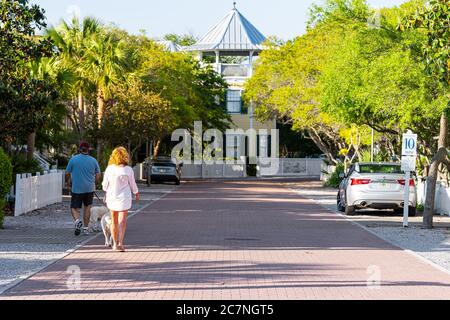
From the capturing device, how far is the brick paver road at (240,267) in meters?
11.1

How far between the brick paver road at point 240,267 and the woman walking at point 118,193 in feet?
1.27

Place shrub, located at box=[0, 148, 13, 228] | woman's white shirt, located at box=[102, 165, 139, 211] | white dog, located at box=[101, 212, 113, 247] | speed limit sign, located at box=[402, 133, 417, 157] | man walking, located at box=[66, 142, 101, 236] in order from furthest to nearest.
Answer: speed limit sign, located at box=[402, 133, 417, 157], shrub, located at box=[0, 148, 13, 228], man walking, located at box=[66, 142, 101, 236], white dog, located at box=[101, 212, 113, 247], woman's white shirt, located at box=[102, 165, 139, 211]

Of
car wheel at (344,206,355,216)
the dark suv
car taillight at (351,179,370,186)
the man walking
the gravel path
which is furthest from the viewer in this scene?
the dark suv

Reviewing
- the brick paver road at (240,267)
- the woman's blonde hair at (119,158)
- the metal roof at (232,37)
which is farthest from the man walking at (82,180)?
the metal roof at (232,37)

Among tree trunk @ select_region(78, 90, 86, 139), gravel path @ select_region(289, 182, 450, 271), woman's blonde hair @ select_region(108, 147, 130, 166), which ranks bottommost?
gravel path @ select_region(289, 182, 450, 271)

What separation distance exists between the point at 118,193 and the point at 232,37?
204ft

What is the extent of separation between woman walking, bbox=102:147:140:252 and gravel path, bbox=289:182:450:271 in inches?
194

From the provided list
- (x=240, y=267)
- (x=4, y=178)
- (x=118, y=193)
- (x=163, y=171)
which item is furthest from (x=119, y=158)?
(x=163, y=171)

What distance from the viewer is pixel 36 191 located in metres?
26.1

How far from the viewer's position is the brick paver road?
11.1 m

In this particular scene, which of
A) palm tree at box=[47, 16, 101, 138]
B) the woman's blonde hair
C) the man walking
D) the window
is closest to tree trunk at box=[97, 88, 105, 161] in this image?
palm tree at box=[47, 16, 101, 138]

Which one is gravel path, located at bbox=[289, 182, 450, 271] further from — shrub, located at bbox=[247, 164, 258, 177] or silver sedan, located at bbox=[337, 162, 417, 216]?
shrub, located at bbox=[247, 164, 258, 177]

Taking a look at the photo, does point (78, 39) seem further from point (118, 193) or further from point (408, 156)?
point (118, 193)

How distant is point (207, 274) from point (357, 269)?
2.21 m
